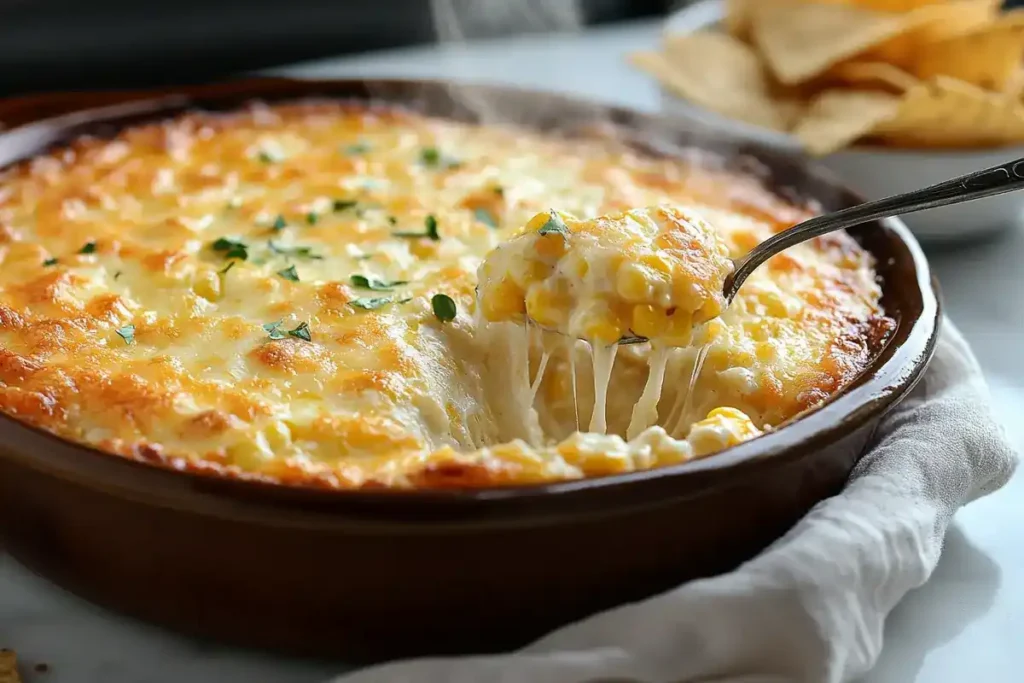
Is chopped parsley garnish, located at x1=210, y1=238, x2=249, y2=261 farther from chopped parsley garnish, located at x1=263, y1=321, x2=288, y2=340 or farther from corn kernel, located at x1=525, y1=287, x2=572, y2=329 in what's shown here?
corn kernel, located at x1=525, y1=287, x2=572, y2=329

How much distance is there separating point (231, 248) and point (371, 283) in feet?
0.97

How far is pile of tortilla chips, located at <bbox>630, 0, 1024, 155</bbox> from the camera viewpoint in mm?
2522

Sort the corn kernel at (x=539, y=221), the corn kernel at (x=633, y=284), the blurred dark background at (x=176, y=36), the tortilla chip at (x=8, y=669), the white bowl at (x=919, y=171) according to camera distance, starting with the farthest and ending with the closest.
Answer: the blurred dark background at (x=176, y=36)
the white bowl at (x=919, y=171)
the corn kernel at (x=539, y=221)
the corn kernel at (x=633, y=284)
the tortilla chip at (x=8, y=669)

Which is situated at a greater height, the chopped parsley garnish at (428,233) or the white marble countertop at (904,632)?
the chopped parsley garnish at (428,233)

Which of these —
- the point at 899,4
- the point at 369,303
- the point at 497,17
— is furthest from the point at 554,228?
the point at 497,17

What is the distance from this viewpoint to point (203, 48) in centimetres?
398

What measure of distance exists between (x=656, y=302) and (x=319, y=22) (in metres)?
2.95

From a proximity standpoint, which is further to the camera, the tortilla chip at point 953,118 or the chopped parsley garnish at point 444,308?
the tortilla chip at point 953,118

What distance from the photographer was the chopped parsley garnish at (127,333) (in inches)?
67.1

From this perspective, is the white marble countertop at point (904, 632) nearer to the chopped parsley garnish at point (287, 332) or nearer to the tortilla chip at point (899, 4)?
the chopped parsley garnish at point (287, 332)

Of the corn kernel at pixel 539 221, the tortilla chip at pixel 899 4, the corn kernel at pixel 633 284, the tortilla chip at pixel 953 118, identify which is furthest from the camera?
the tortilla chip at pixel 899 4

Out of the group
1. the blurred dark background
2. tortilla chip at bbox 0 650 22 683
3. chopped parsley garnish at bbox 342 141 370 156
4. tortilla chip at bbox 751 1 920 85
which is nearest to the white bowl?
tortilla chip at bbox 751 1 920 85

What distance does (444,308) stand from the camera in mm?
1812

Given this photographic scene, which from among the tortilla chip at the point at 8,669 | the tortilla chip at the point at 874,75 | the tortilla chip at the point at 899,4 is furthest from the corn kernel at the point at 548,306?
the tortilla chip at the point at 899,4
